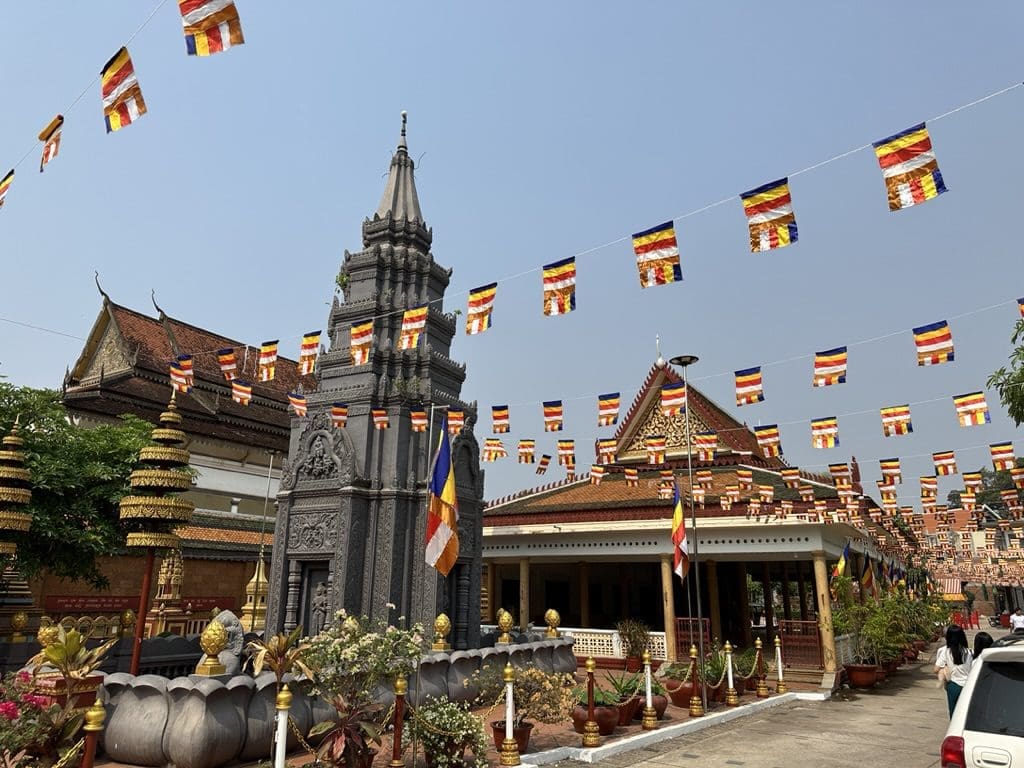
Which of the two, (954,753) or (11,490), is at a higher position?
(11,490)

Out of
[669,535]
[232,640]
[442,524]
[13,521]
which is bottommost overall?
[232,640]

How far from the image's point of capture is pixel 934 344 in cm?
1434

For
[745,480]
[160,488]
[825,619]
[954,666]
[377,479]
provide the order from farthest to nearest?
[745,480]
[825,619]
[377,479]
[160,488]
[954,666]

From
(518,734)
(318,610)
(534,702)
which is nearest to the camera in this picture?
(518,734)

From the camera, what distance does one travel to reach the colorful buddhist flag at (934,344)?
14242mm

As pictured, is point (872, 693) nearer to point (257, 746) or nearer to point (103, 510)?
point (257, 746)

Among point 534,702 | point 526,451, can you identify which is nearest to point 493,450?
point 526,451

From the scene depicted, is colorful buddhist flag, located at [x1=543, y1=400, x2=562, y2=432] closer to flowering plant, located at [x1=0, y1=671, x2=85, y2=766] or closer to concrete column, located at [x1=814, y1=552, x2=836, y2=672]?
concrete column, located at [x1=814, y1=552, x2=836, y2=672]

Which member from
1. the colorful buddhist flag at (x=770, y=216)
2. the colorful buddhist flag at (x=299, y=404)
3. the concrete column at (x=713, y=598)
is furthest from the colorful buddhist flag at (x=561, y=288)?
the concrete column at (x=713, y=598)

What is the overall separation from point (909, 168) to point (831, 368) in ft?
25.4

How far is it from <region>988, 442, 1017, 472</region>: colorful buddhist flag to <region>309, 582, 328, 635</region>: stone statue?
20.2m

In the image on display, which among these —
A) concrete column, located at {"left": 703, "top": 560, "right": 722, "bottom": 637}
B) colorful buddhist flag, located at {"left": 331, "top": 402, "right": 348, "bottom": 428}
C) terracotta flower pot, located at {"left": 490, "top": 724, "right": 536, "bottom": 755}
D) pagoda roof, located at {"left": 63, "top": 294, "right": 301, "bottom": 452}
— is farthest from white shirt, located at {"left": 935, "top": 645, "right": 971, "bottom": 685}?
pagoda roof, located at {"left": 63, "top": 294, "right": 301, "bottom": 452}

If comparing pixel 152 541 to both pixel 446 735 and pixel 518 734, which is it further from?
pixel 518 734

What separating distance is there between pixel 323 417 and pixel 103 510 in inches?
248
